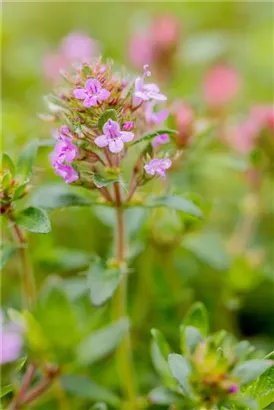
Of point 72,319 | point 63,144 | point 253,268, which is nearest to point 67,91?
point 63,144

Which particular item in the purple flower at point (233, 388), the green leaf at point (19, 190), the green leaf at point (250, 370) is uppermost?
the green leaf at point (19, 190)

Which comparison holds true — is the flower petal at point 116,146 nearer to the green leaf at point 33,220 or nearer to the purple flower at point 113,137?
the purple flower at point 113,137

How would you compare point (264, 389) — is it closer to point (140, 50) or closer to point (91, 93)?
point (91, 93)

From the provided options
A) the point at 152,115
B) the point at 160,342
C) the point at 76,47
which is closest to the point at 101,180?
the point at 152,115

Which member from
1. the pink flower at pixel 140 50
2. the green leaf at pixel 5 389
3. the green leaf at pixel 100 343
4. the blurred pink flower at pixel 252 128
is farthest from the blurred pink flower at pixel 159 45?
the green leaf at pixel 5 389

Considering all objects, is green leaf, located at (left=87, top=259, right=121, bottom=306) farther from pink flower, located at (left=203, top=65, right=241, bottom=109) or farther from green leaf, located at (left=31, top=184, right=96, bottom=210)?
pink flower, located at (left=203, top=65, right=241, bottom=109)

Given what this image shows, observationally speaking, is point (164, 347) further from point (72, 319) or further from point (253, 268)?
point (253, 268)

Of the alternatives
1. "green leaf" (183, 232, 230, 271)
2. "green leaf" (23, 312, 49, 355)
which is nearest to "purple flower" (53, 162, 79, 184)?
"green leaf" (23, 312, 49, 355)
